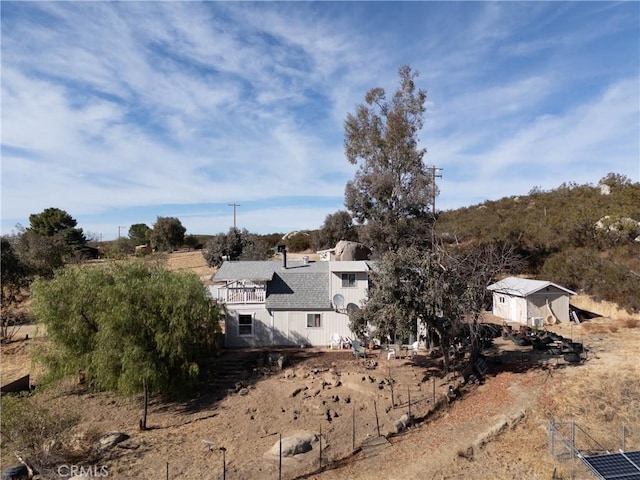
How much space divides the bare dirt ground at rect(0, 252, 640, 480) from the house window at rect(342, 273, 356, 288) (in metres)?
4.14

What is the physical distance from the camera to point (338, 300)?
78.9ft

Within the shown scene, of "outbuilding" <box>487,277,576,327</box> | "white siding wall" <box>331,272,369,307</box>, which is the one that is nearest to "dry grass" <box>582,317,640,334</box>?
"outbuilding" <box>487,277,576,327</box>

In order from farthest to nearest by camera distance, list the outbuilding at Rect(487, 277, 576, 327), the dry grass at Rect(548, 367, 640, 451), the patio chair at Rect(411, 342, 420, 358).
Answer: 1. the outbuilding at Rect(487, 277, 576, 327)
2. the patio chair at Rect(411, 342, 420, 358)
3. the dry grass at Rect(548, 367, 640, 451)

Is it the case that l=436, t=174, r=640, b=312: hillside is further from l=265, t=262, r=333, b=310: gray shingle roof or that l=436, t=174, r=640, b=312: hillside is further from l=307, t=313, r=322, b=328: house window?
l=307, t=313, r=322, b=328: house window

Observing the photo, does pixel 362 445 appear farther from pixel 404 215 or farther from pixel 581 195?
pixel 581 195

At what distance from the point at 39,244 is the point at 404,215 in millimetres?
36555

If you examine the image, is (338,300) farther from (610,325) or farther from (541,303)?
(610,325)

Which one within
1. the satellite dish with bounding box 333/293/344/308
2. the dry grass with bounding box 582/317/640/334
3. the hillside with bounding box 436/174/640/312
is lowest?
the dry grass with bounding box 582/317/640/334

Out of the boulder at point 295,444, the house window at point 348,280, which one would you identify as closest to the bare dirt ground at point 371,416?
the boulder at point 295,444

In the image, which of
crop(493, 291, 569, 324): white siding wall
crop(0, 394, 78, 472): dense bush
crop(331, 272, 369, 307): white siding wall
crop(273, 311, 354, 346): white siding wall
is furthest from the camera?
crop(493, 291, 569, 324): white siding wall

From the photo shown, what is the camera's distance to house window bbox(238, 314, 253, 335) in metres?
24.5

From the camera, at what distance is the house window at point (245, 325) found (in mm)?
24500

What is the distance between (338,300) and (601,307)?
71.7 feet

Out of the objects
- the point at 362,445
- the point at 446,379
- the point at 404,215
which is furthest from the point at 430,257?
the point at 404,215
